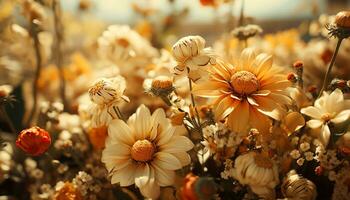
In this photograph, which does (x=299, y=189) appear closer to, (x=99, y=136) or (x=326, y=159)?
(x=326, y=159)

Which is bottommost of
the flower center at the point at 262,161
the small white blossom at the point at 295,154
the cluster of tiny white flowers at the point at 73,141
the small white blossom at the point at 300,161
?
the cluster of tiny white flowers at the point at 73,141

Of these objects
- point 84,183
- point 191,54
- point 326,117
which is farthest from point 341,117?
point 84,183

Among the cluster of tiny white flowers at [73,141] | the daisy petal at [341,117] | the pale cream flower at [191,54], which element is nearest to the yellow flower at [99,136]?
the cluster of tiny white flowers at [73,141]

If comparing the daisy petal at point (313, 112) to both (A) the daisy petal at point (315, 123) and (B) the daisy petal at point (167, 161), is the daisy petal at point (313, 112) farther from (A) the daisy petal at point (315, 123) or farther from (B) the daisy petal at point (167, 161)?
(B) the daisy petal at point (167, 161)

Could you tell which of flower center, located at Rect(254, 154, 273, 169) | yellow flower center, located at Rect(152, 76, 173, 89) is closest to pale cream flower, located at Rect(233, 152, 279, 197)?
flower center, located at Rect(254, 154, 273, 169)

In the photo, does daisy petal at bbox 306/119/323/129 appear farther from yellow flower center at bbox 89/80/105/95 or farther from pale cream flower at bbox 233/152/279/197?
yellow flower center at bbox 89/80/105/95
